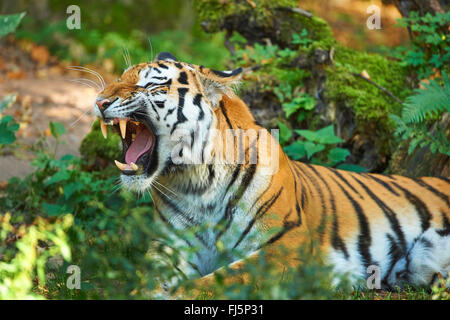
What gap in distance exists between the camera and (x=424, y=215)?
149 inches

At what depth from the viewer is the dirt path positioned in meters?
6.21

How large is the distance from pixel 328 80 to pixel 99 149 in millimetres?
2261

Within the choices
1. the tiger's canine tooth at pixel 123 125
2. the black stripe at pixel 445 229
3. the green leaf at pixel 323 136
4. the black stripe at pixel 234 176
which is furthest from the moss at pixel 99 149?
the black stripe at pixel 445 229

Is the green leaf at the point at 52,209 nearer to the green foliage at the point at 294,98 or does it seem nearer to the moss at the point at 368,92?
the green foliage at the point at 294,98

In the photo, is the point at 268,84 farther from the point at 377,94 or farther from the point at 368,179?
the point at 368,179

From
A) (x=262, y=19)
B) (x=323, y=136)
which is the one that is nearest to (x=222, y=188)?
(x=323, y=136)

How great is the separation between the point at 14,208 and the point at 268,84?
2533mm

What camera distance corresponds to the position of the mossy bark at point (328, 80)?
16.8ft

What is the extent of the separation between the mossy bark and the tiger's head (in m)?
1.94

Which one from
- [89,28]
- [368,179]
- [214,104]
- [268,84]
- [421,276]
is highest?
[89,28]

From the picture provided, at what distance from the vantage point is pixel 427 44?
5484mm

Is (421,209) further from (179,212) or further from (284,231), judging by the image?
(179,212)

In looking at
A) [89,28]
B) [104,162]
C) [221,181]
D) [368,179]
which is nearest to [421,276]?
[368,179]

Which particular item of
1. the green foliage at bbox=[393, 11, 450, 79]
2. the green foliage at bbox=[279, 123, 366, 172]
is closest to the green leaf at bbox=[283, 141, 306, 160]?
the green foliage at bbox=[279, 123, 366, 172]
